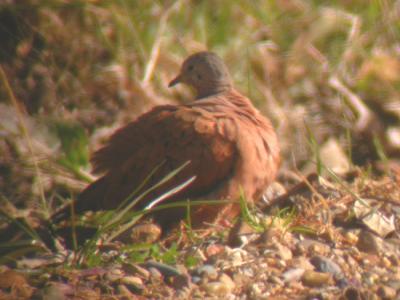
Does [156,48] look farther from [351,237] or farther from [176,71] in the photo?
[351,237]

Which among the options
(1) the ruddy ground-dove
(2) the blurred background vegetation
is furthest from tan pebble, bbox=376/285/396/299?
(2) the blurred background vegetation

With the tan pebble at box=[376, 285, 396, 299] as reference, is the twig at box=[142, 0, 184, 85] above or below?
above

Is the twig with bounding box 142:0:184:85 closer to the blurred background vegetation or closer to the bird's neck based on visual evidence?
the blurred background vegetation

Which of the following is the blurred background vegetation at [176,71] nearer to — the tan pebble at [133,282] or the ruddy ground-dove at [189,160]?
the ruddy ground-dove at [189,160]

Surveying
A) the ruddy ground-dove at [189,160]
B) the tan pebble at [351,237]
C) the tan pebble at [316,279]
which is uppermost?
the ruddy ground-dove at [189,160]

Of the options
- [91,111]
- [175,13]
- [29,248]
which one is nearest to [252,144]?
[29,248]

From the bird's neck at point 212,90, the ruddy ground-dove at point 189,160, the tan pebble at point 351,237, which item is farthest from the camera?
the bird's neck at point 212,90

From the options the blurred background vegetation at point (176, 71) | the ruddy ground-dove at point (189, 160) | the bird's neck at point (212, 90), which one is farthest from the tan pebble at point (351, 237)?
the blurred background vegetation at point (176, 71)
